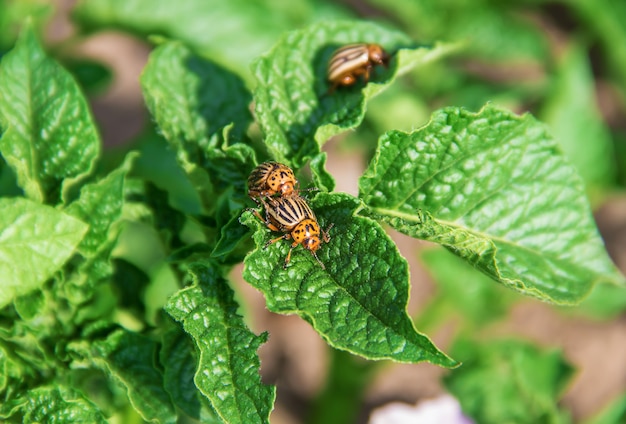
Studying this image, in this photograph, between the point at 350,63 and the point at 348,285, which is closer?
the point at 348,285

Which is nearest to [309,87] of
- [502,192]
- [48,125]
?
[502,192]

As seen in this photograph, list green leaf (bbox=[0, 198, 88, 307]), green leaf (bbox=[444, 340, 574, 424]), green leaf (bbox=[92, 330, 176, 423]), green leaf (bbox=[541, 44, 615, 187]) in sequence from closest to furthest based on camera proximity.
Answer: green leaf (bbox=[0, 198, 88, 307]) → green leaf (bbox=[92, 330, 176, 423]) → green leaf (bbox=[444, 340, 574, 424]) → green leaf (bbox=[541, 44, 615, 187])

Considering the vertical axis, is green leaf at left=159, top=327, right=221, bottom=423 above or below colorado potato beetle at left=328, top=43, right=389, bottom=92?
below

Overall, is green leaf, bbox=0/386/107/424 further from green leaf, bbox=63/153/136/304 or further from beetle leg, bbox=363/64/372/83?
beetle leg, bbox=363/64/372/83

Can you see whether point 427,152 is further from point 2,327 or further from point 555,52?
point 555,52

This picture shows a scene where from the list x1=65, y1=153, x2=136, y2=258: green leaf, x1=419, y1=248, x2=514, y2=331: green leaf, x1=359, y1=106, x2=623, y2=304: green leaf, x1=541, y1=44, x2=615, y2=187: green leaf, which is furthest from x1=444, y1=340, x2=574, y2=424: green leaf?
x1=65, y1=153, x2=136, y2=258: green leaf

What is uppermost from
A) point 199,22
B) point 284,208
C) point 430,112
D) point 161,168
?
point 284,208

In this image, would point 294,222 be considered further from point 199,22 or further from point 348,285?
point 199,22
